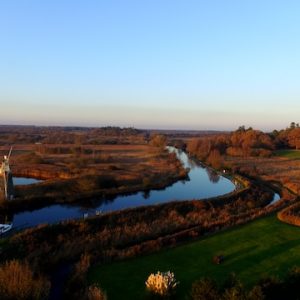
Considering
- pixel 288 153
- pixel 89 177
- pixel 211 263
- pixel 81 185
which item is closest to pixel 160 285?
pixel 211 263

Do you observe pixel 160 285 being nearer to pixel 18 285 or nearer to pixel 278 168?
pixel 18 285

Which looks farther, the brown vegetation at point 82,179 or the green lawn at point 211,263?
the brown vegetation at point 82,179

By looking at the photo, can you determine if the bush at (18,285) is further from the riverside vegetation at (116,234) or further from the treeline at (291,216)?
the treeline at (291,216)

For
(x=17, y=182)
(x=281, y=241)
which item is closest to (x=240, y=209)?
(x=281, y=241)

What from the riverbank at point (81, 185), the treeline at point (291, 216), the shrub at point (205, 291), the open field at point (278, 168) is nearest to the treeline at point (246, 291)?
the shrub at point (205, 291)

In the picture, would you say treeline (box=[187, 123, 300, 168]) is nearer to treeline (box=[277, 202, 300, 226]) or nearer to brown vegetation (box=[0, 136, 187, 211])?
brown vegetation (box=[0, 136, 187, 211])
